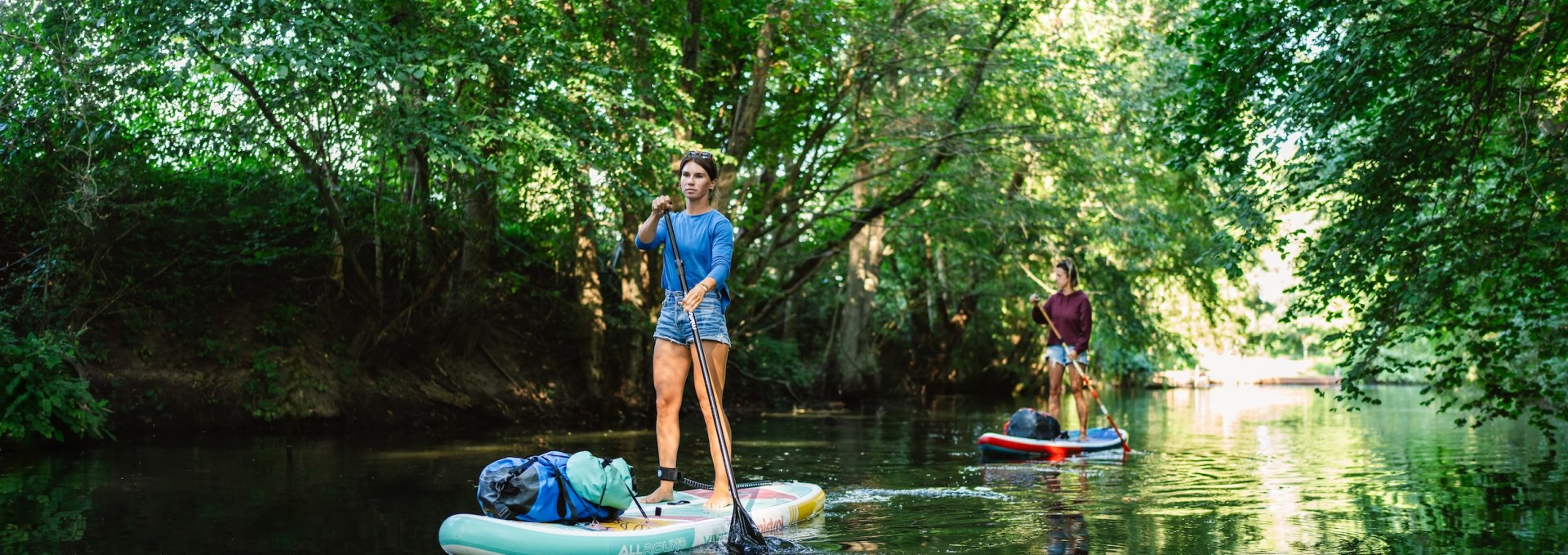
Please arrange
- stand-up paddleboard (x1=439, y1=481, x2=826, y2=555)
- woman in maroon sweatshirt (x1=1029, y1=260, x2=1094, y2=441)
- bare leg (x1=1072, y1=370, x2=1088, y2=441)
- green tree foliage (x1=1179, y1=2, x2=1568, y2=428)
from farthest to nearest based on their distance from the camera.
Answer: woman in maroon sweatshirt (x1=1029, y1=260, x2=1094, y2=441) < bare leg (x1=1072, y1=370, x2=1088, y2=441) < green tree foliage (x1=1179, y1=2, x2=1568, y2=428) < stand-up paddleboard (x1=439, y1=481, x2=826, y2=555)

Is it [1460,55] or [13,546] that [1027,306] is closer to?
[1460,55]

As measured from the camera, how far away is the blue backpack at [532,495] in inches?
217

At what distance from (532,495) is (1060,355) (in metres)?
8.12

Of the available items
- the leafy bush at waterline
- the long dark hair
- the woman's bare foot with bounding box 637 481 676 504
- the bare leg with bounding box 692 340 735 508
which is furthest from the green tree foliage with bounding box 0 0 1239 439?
the woman's bare foot with bounding box 637 481 676 504

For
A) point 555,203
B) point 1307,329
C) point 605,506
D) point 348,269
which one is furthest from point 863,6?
point 1307,329

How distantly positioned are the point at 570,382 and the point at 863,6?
6.72 metres

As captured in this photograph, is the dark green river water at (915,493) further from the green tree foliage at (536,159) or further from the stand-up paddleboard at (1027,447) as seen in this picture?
the green tree foliage at (536,159)

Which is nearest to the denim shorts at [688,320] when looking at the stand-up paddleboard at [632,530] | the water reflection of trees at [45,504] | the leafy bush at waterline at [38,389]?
the stand-up paddleboard at [632,530]

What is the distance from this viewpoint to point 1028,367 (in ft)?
109

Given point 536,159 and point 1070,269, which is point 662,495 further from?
point 1070,269

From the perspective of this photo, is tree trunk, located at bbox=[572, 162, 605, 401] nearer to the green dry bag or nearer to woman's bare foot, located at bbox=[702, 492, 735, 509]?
woman's bare foot, located at bbox=[702, 492, 735, 509]

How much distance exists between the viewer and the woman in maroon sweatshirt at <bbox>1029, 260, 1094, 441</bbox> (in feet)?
41.0

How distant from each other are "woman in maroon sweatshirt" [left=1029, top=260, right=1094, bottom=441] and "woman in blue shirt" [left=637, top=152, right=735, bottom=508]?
611 cm

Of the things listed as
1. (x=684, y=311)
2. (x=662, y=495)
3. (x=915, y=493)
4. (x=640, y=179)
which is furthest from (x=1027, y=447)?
(x=684, y=311)
